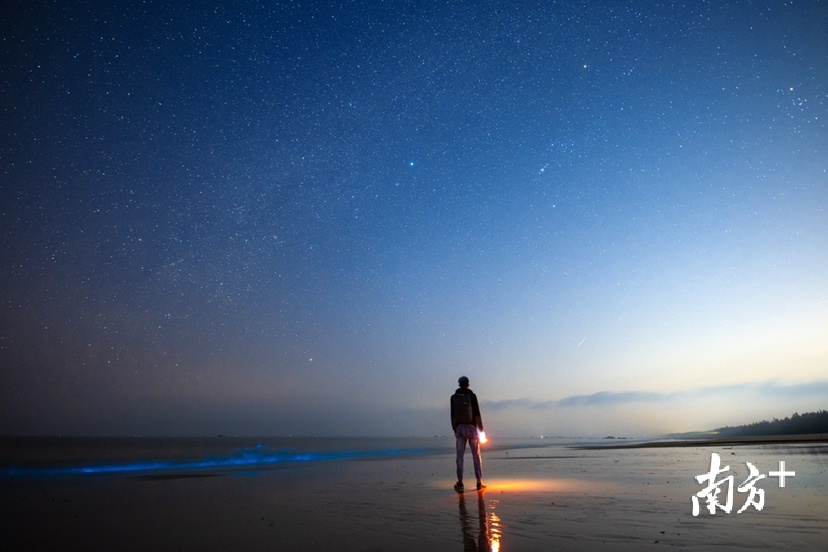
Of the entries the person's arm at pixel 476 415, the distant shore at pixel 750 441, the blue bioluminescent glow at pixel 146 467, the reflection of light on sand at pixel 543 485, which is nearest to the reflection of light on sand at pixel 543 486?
the reflection of light on sand at pixel 543 485

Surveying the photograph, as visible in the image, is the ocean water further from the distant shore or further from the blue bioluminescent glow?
the distant shore

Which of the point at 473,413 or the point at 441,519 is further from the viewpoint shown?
the point at 473,413

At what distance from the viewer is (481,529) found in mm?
6141

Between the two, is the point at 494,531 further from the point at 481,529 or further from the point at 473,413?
the point at 473,413

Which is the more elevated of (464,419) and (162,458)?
(464,419)

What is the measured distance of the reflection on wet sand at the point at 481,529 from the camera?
17.3 ft

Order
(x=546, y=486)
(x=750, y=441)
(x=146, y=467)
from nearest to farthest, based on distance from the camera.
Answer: (x=546, y=486), (x=146, y=467), (x=750, y=441)

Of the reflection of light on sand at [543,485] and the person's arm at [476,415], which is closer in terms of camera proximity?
the reflection of light on sand at [543,485]

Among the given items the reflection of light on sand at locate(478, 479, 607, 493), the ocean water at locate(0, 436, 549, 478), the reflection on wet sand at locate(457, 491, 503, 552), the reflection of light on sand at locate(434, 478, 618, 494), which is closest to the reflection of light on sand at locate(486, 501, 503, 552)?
the reflection on wet sand at locate(457, 491, 503, 552)

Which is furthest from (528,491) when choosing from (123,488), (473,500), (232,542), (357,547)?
(123,488)

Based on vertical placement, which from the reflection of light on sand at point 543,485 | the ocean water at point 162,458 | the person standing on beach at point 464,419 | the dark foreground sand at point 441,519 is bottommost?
the ocean water at point 162,458

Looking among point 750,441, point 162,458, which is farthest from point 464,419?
point 162,458

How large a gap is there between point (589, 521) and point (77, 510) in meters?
10.3

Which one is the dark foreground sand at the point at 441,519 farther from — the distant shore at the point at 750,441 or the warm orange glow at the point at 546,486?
the distant shore at the point at 750,441
